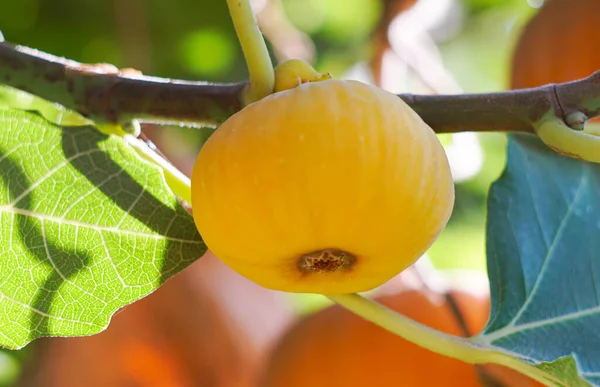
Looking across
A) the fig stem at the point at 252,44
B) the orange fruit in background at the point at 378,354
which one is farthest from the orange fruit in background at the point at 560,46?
the fig stem at the point at 252,44

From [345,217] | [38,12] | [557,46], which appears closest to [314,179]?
[345,217]

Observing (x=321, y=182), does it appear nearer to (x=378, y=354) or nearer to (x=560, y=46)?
(x=378, y=354)

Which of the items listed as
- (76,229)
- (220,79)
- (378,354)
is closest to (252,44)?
(76,229)

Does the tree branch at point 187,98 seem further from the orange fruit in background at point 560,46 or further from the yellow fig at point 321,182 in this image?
the orange fruit in background at point 560,46

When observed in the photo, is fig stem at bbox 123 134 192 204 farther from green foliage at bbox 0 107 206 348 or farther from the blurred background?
the blurred background

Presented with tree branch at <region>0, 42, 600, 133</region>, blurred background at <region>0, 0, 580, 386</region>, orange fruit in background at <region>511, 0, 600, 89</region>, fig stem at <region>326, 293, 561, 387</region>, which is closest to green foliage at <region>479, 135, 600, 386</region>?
fig stem at <region>326, 293, 561, 387</region>

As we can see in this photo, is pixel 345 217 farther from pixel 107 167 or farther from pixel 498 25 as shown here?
pixel 498 25

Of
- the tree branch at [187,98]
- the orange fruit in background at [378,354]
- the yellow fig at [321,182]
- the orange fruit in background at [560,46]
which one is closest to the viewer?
the yellow fig at [321,182]
